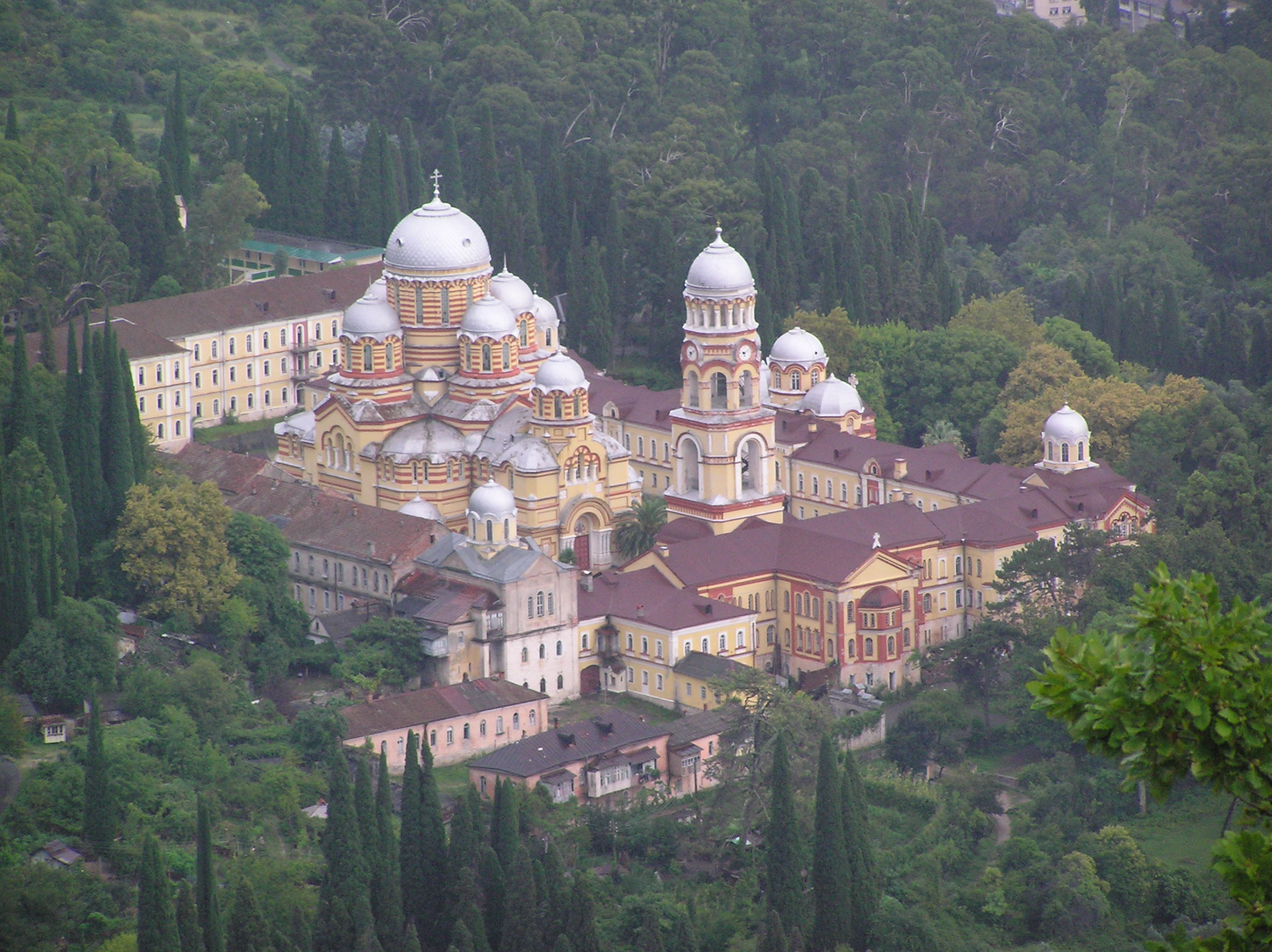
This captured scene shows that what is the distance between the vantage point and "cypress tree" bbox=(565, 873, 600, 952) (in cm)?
6406

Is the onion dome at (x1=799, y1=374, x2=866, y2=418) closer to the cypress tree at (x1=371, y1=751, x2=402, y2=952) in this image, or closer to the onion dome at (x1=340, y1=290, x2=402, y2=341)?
the onion dome at (x1=340, y1=290, x2=402, y2=341)

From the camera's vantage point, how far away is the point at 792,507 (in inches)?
4033

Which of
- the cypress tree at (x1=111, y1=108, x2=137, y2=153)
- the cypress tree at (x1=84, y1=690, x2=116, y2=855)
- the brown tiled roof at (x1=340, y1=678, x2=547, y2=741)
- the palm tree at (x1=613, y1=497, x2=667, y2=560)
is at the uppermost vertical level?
the cypress tree at (x1=111, y1=108, x2=137, y2=153)

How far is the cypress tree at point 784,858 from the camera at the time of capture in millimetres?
67438

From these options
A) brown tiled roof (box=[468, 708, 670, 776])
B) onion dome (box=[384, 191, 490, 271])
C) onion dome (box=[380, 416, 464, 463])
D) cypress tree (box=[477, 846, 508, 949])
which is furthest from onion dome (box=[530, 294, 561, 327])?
cypress tree (box=[477, 846, 508, 949])

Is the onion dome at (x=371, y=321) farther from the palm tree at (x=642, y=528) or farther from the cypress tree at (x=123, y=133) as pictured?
the cypress tree at (x=123, y=133)

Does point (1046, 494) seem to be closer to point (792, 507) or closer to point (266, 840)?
point (792, 507)

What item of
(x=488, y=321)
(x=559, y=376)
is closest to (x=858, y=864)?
(x=559, y=376)

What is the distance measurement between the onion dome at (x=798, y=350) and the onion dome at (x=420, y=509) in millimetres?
19666

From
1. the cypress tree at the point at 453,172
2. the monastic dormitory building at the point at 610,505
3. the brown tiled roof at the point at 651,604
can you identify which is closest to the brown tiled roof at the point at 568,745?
the monastic dormitory building at the point at 610,505

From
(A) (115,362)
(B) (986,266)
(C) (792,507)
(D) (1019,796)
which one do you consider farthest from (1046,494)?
(B) (986,266)

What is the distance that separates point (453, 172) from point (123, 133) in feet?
59.0

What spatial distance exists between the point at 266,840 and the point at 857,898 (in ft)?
53.0

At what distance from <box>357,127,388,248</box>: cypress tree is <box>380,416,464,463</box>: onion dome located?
114ft
